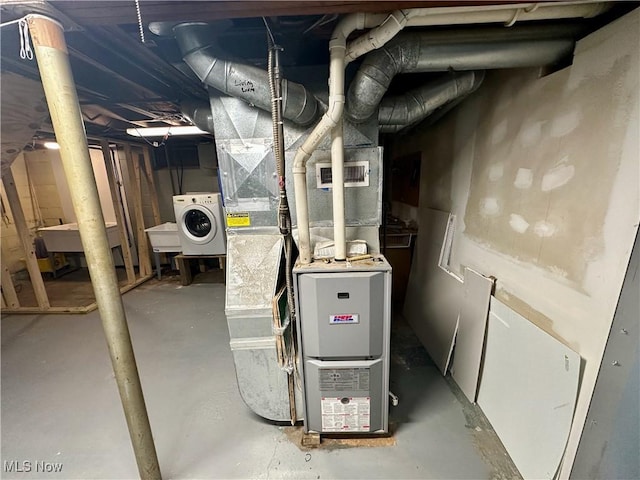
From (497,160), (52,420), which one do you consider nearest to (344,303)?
(497,160)

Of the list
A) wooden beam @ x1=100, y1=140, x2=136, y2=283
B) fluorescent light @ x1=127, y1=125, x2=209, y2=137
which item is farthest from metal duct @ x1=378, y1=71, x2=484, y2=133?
wooden beam @ x1=100, y1=140, x2=136, y2=283

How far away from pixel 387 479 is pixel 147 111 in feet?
11.2

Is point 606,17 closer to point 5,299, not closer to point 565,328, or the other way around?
point 565,328

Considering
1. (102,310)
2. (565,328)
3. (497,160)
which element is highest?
(497,160)

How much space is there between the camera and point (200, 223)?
3896mm

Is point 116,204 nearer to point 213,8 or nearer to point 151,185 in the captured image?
point 151,185

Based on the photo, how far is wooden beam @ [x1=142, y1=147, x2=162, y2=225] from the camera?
4137 millimetres

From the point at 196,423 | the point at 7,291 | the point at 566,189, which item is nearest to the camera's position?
the point at 566,189

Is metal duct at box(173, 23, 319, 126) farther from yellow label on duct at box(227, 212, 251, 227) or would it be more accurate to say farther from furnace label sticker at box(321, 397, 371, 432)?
furnace label sticker at box(321, 397, 371, 432)

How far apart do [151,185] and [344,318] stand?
4346 millimetres

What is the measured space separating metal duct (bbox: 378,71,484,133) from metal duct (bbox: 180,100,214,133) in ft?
3.52

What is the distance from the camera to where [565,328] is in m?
1.11

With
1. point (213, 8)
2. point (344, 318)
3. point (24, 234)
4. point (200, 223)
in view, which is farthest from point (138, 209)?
point (344, 318)

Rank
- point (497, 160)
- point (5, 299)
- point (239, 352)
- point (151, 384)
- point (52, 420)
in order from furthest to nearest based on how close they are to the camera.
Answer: point (5, 299), point (151, 384), point (52, 420), point (497, 160), point (239, 352)
